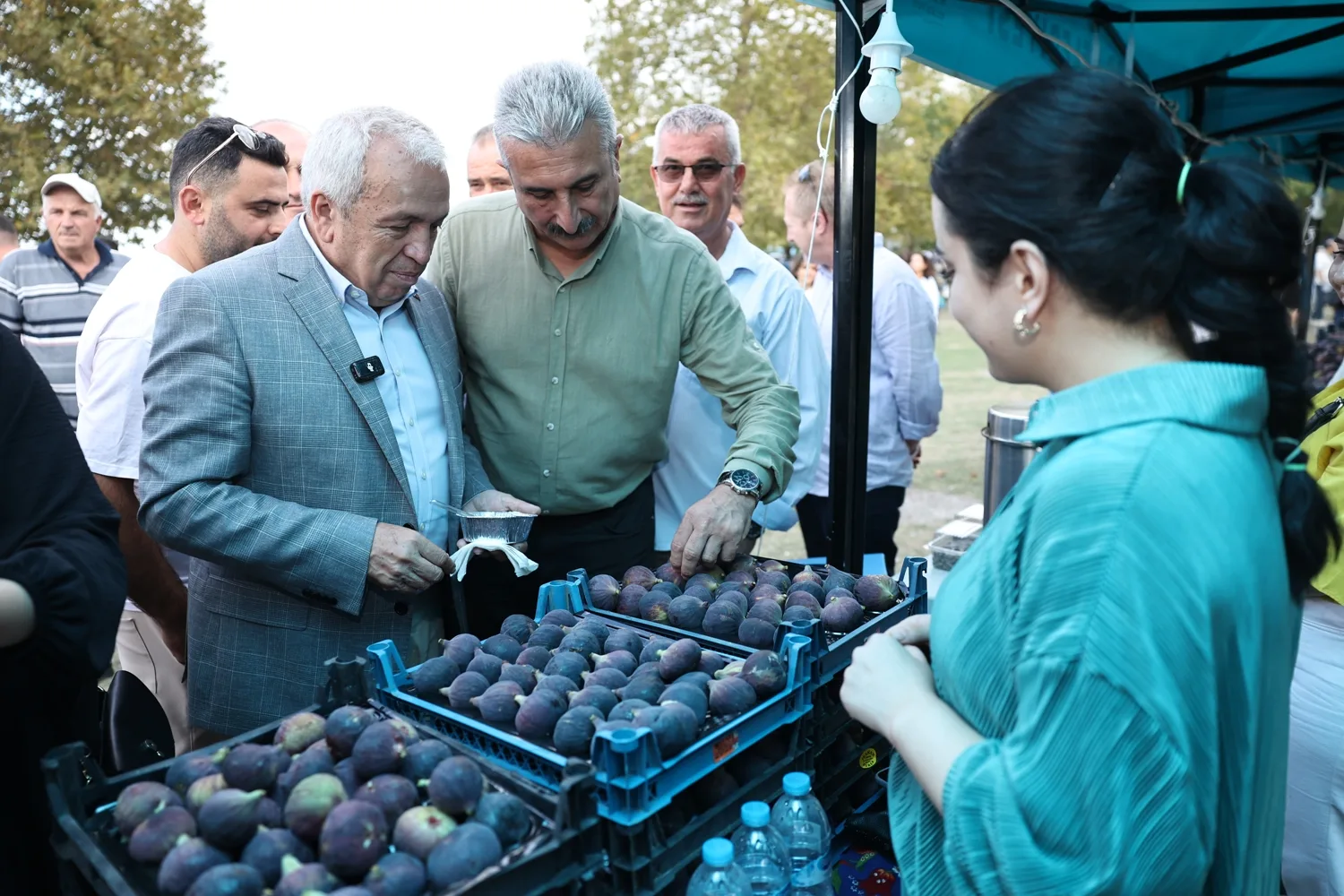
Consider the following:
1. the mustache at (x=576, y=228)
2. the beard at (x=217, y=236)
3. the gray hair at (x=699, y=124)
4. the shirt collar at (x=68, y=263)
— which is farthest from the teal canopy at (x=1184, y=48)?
the shirt collar at (x=68, y=263)

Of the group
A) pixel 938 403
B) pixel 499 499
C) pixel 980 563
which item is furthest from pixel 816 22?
pixel 980 563

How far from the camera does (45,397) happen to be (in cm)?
165

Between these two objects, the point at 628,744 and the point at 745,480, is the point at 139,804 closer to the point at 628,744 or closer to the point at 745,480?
the point at 628,744

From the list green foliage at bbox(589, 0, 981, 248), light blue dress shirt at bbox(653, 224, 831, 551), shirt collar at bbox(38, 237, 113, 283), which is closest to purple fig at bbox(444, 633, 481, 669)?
light blue dress shirt at bbox(653, 224, 831, 551)

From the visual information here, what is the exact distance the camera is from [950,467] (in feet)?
32.2

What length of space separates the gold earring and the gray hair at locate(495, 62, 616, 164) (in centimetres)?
149

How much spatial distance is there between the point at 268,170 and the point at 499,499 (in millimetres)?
1713

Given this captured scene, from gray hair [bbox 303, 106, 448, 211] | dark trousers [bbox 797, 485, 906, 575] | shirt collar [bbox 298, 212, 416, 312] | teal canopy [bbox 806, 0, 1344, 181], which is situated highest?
teal canopy [bbox 806, 0, 1344, 181]

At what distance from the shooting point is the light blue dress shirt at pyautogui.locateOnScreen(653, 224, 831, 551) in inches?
136

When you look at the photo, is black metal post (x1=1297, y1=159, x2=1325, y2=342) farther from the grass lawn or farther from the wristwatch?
the wristwatch

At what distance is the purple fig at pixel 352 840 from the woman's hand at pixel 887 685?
0.69 metres

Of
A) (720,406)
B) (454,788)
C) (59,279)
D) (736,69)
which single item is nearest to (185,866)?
(454,788)

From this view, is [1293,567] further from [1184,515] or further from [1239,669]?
[1184,515]

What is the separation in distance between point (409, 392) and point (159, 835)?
1.36 m
